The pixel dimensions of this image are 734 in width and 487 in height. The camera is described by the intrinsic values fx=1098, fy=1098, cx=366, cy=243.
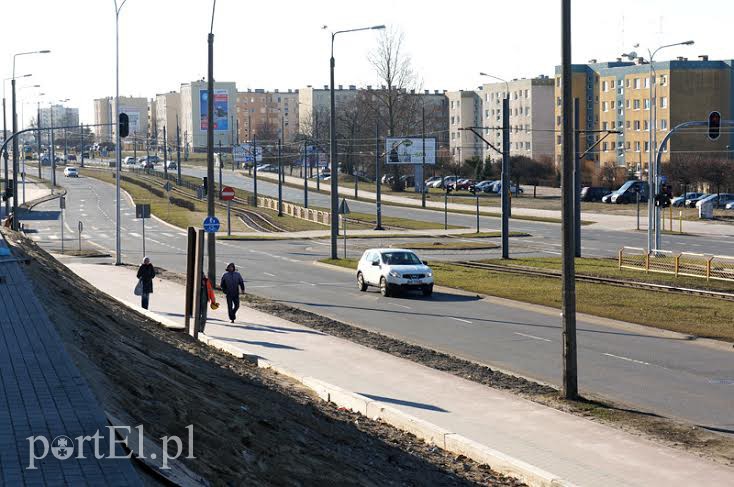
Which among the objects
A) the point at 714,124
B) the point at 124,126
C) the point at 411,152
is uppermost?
the point at 124,126

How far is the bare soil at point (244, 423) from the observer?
10.2 m

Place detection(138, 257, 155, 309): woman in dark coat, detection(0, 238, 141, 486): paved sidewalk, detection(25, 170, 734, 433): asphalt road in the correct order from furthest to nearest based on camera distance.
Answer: detection(138, 257, 155, 309): woman in dark coat, detection(25, 170, 734, 433): asphalt road, detection(0, 238, 141, 486): paved sidewalk

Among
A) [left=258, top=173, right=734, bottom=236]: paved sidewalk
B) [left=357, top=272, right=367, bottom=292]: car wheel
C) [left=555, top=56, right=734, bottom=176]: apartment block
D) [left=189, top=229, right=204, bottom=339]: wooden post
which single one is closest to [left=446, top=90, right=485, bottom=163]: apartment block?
[left=555, top=56, right=734, bottom=176]: apartment block

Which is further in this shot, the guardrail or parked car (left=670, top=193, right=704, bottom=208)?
parked car (left=670, top=193, right=704, bottom=208)

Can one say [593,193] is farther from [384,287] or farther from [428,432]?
[428,432]

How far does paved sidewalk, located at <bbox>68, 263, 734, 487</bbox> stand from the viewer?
12.6 metres

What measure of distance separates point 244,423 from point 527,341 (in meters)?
13.3

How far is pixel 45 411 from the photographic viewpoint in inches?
367

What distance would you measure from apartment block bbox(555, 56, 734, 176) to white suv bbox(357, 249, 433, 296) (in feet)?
229

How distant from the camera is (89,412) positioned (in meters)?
9.29

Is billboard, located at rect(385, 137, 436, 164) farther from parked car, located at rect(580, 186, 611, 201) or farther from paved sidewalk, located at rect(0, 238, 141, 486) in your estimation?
paved sidewalk, located at rect(0, 238, 141, 486)

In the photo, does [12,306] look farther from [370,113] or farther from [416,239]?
[370,113]

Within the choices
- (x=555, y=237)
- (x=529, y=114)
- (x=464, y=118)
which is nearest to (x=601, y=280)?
(x=555, y=237)

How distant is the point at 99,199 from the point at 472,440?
9560 cm
